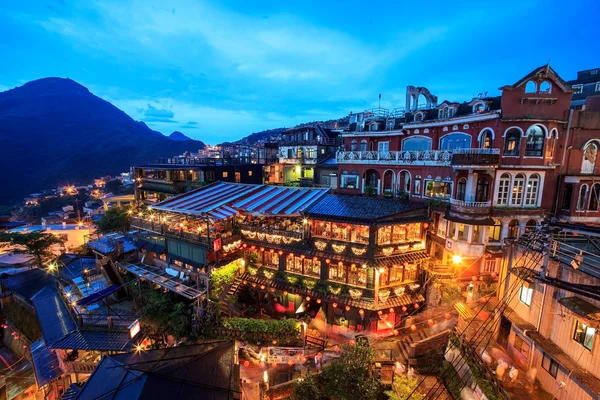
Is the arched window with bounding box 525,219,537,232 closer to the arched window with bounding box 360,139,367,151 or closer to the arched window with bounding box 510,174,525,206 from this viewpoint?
the arched window with bounding box 510,174,525,206

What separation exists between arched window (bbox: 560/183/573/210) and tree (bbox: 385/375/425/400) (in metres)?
19.5

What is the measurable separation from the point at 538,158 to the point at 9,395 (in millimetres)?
49971

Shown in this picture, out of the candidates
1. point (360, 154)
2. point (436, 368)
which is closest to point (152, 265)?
point (360, 154)

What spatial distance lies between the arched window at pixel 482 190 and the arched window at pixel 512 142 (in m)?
2.72

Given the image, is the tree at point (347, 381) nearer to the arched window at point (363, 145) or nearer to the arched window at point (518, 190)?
the arched window at point (518, 190)

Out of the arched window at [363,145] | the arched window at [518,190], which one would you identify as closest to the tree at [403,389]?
the arched window at [518,190]

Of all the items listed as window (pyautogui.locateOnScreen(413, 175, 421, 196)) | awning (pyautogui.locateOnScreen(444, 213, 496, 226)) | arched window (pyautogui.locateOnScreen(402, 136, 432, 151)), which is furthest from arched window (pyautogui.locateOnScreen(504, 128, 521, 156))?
window (pyautogui.locateOnScreen(413, 175, 421, 196))

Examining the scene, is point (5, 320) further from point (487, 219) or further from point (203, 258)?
point (487, 219)

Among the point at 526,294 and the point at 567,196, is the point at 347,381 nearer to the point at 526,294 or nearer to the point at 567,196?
the point at 526,294

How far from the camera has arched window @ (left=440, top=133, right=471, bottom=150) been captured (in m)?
24.6

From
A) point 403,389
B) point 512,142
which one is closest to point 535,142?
point 512,142

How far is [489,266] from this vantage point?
25141 millimetres

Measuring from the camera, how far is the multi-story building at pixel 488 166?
21.3 metres

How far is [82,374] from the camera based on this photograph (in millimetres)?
23281
